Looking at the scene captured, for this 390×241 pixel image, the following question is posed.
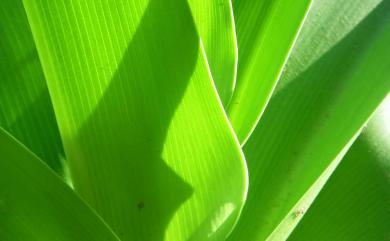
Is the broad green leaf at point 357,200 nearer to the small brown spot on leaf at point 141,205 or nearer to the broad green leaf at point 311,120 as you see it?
the broad green leaf at point 311,120

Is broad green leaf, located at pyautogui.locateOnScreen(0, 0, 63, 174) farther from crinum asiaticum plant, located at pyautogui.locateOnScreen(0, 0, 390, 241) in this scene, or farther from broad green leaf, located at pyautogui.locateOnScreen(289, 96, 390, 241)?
broad green leaf, located at pyautogui.locateOnScreen(289, 96, 390, 241)

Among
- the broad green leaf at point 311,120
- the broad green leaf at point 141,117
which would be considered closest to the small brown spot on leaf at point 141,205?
the broad green leaf at point 141,117

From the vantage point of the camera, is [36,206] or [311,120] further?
[311,120]

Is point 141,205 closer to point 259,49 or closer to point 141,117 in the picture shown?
point 141,117

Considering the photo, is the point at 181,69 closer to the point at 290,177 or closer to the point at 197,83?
the point at 197,83

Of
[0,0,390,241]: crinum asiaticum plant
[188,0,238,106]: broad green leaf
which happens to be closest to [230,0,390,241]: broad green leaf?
[0,0,390,241]: crinum asiaticum plant

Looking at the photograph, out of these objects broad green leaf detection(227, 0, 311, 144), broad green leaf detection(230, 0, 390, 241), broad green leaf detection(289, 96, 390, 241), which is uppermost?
broad green leaf detection(227, 0, 311, 144)

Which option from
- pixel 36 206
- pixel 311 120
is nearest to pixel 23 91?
pixel 36 206
